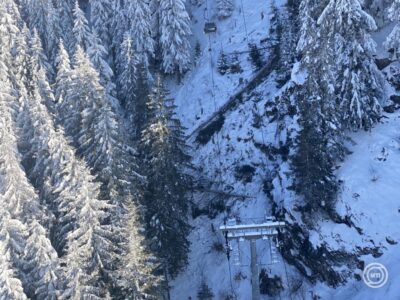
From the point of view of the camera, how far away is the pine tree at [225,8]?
5106cm

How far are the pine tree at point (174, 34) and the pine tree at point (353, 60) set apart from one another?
18451 mm

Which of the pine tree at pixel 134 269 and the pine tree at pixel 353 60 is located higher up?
the pine tree at pixel 353 60

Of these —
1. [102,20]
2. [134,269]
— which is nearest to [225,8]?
[102,20]

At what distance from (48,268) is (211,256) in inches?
551

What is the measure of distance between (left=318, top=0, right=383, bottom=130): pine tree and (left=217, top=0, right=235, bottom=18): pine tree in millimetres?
22134

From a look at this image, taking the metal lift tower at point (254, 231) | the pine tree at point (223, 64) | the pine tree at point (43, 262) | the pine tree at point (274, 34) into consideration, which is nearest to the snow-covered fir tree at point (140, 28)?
the pine tree at point (223, 64)

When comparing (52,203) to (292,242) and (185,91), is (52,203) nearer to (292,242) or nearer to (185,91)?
(292,242)

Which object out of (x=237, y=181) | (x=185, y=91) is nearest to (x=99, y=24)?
(x=185, y=91)

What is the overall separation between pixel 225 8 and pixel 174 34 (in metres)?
8.60

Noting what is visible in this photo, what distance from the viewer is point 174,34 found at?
45.8 meters

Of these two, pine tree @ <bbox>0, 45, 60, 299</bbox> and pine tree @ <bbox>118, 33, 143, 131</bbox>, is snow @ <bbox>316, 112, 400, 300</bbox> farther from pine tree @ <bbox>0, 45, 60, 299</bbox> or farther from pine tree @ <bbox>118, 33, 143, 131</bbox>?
pine tree @ <bbox>118, 33, 143, 131</bbox>

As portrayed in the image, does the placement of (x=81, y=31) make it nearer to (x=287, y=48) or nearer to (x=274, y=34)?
(x=274, y=34)

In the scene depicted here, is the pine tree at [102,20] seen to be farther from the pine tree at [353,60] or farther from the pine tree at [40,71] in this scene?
the pine tree at [353,60]

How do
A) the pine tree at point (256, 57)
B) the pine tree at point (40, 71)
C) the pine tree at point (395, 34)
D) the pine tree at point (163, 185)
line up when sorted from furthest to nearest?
the pine tree at point (256, 57), the pine tree at point (40, 71), the pine tree at point (395, 34), the pine tree at point (163, 185)
